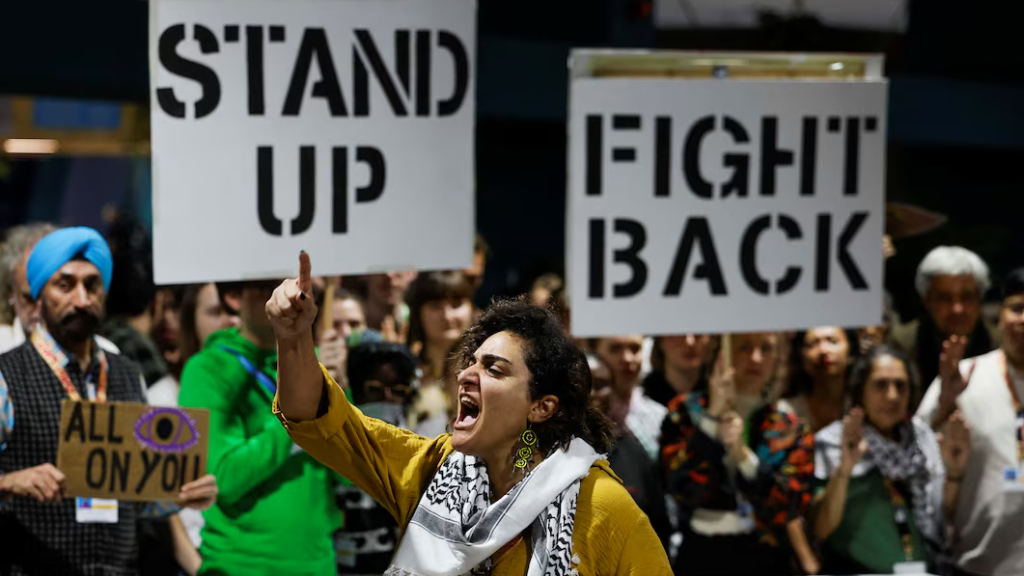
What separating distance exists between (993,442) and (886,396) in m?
0.43

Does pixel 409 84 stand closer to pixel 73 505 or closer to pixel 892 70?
pixel 73 505

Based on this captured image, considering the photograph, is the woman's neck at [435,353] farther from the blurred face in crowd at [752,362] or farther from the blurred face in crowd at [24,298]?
the blurred face in crowd at [24,298]

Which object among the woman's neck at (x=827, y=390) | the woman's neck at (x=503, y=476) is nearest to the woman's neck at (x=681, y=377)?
the woman's neck at (x=827, y=390)

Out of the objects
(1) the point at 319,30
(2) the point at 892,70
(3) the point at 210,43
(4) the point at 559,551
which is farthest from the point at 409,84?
(2) the point at 892,70

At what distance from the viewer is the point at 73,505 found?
3721 mm

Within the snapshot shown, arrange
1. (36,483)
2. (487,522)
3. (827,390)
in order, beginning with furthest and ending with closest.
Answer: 1. (827,390)
2. (36,483)
3. (487,522)

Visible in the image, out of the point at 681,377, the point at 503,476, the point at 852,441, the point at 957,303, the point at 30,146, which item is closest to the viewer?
the point at 503,476

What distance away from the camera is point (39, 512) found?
3.66 m

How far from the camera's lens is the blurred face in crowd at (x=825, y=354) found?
5238 mm

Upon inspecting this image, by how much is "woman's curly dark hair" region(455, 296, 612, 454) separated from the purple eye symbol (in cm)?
116

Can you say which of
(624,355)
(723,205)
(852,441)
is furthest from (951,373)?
(624,355)

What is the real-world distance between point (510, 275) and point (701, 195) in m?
4.99

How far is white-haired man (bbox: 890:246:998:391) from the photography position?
214 inches

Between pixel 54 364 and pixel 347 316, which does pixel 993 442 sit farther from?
pixel 54 364
